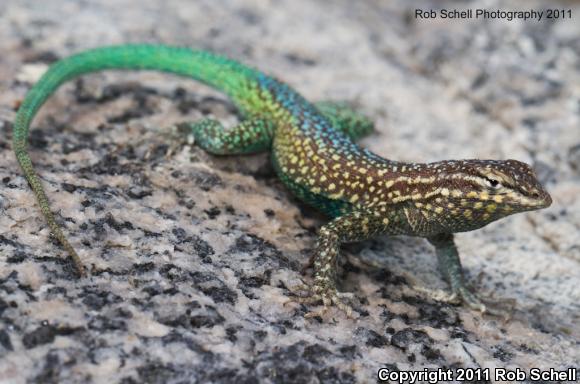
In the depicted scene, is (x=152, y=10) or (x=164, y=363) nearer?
(x=164, y=363)

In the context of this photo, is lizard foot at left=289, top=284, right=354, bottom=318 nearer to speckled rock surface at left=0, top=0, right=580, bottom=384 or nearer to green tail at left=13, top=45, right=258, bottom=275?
speckled rock surface at left=0, top=0, right=580, bottom=384

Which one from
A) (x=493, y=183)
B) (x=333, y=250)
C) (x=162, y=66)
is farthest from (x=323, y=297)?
(x=162, y=66)

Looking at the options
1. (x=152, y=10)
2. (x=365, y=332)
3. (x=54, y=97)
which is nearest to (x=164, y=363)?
(x=365, y=332)

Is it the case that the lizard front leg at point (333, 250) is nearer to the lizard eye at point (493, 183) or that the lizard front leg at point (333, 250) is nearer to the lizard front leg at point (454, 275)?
the lizard front leg at point (454, 275)

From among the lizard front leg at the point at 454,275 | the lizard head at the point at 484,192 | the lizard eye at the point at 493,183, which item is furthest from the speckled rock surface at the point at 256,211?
the lizard eye at the point at 493,183

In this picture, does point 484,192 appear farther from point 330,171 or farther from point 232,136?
point 232,136

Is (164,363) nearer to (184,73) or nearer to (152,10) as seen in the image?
(184,73)
